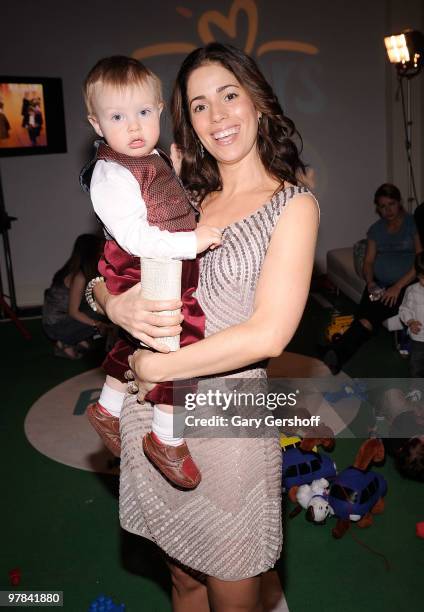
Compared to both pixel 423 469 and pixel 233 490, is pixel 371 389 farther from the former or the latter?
pixel 233 490

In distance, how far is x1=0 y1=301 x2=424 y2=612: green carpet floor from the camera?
2.95 meters

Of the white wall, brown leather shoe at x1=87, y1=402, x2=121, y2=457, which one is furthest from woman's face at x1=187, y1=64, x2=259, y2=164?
the white wall

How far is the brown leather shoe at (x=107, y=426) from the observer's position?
2141mm

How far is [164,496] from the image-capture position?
193 cm

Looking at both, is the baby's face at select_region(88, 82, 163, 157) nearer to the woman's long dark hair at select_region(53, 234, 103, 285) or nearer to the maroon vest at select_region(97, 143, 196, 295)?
the maroon vest at select_region(97, 143, 196, 295)

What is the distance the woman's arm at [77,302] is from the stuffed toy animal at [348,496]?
9.22 ft

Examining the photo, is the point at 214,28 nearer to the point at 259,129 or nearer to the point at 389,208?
the point at 389,208

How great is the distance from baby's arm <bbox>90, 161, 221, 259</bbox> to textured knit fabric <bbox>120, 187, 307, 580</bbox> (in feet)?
0.31

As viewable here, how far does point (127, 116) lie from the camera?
6.26 feet

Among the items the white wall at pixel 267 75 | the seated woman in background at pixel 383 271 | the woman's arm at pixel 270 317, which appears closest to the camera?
the woman's arm at pixel 270 317

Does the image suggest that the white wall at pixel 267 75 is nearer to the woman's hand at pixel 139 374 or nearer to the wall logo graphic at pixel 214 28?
the wall logo graphic at pixel 214 28

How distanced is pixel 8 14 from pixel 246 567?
670cm

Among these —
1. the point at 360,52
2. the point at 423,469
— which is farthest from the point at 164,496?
the point at 360,52

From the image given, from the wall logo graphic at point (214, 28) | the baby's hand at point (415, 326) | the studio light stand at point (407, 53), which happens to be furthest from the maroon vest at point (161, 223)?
the wall logo graphic at point (214, 28)
